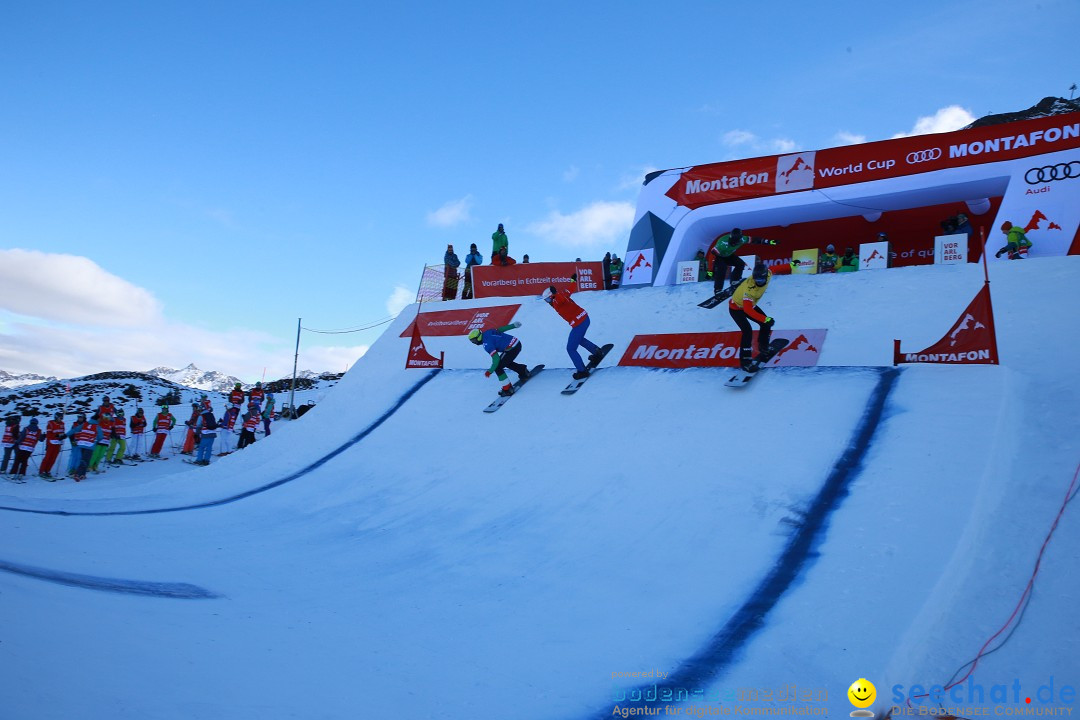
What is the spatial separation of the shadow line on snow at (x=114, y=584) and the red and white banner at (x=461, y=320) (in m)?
9.22

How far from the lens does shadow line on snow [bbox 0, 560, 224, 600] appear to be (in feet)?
15.2

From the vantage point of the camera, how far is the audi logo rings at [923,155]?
12.7m

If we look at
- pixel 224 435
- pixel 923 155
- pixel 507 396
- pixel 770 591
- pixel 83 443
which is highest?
pixel 923 155

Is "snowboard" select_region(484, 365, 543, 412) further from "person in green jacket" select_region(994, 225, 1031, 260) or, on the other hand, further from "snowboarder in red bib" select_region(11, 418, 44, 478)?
"snowboarder in red bib" select_region(11, 418, 44, 478)

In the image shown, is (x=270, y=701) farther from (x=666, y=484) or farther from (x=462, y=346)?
(x=462, y=346)

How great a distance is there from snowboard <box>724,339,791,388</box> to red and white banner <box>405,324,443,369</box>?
672 centimetres

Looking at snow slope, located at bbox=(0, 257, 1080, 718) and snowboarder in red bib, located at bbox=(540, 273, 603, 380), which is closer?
snow slope, located at bbox=(0, 257, 1080, 718)

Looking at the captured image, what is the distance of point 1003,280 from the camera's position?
27.8ft

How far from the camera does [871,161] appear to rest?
43.8 ft

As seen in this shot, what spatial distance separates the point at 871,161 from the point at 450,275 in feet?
33.7

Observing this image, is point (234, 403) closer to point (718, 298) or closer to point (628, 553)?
point (718, 298)

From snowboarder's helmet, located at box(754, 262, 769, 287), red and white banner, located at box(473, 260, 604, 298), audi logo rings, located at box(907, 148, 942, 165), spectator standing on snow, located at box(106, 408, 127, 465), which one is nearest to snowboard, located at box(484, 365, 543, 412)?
snowboarder's helmet, located at box(754, 262, 769, 287)

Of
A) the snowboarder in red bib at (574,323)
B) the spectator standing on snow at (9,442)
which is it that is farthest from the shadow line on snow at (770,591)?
the spectator standing on snow at (9,442)

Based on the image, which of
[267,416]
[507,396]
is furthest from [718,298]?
[267,416]
